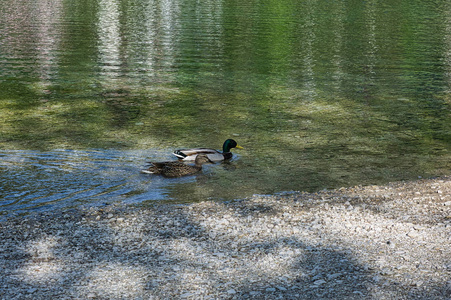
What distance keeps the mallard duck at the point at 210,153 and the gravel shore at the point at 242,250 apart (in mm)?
2455

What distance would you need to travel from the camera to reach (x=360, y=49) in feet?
112

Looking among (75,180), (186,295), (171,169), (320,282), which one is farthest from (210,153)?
(186,295)

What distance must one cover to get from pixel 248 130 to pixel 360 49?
1947 cm

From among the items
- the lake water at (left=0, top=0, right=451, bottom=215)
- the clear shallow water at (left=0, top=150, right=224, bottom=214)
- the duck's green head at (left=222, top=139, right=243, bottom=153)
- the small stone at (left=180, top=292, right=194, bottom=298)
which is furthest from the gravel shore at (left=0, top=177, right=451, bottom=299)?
the duck's green head at (left=222, top=139, right=243, bottom=153)

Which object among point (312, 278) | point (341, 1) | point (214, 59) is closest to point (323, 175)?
point (312, 278)

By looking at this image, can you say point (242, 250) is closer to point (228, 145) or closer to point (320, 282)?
point (320, 282)

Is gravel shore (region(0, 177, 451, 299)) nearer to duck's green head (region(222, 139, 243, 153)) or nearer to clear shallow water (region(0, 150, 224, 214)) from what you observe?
clear shallow water (region(0, 150, 224, 214))

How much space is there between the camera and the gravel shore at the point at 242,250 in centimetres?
745

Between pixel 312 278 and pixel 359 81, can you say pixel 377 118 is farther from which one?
pixel 312 278

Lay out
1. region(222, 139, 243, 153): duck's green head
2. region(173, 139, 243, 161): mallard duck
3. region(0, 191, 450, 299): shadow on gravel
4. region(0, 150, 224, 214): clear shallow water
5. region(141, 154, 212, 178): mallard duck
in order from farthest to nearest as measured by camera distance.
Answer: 1. region(222, 139, 243, 153): duck's green head
2. region(173, 139, 243, 161): mallard duck
3. region(141, 154, 212, 178): mallard duck
4. region(0, 150, 224, 214): clear shallow water
5. region(0, 191, 450, 299): shadow on gravel

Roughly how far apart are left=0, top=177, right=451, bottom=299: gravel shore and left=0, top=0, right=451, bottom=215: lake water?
1.34 meters

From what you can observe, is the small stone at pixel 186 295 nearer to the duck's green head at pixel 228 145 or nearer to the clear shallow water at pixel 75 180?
the clear shallow water at pixel 75 180

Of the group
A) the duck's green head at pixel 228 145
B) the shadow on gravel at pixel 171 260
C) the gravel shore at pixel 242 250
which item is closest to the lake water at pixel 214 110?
the duck's green head at pixel 228 145

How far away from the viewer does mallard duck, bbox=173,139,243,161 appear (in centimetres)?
1329
